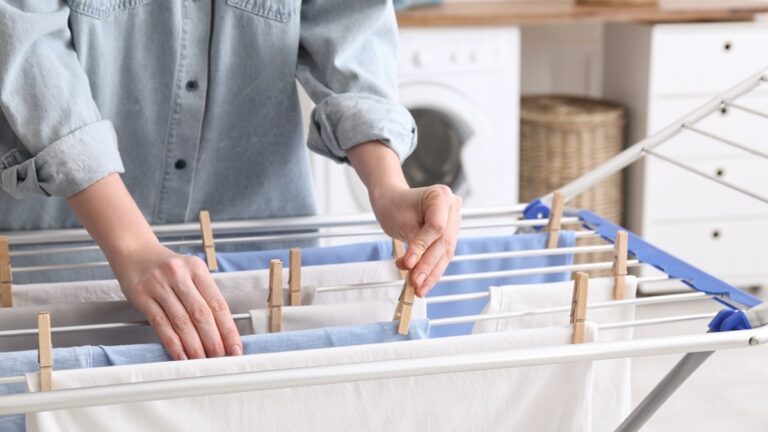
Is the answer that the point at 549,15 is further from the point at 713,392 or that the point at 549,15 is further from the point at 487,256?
the point at 487,256

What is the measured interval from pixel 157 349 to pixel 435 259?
11.3 inches

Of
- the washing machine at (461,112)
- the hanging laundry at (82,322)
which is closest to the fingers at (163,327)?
the hanging laundry at (82,322)

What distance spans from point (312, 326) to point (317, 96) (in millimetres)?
392

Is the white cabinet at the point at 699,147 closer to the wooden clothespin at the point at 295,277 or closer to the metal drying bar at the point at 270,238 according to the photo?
the metal drying bar at the point at 270,238

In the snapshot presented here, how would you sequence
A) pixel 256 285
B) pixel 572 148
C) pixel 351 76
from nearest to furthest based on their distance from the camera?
pixel 256 285
pixel 351 76
pixel 572 148

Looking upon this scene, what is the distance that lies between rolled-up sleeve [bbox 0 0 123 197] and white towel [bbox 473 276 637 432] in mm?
454

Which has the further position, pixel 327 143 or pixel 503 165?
pixel 503 165

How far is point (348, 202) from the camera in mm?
3379

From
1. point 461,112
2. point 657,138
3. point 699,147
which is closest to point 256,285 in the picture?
point 657,138

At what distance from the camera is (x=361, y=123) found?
4.29 ft

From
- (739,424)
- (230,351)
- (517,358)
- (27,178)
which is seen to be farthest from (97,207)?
(739,424)

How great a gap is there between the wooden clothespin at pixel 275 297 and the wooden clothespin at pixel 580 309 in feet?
0.97

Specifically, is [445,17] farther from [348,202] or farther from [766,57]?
[766,57]

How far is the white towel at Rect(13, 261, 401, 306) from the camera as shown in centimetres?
122
